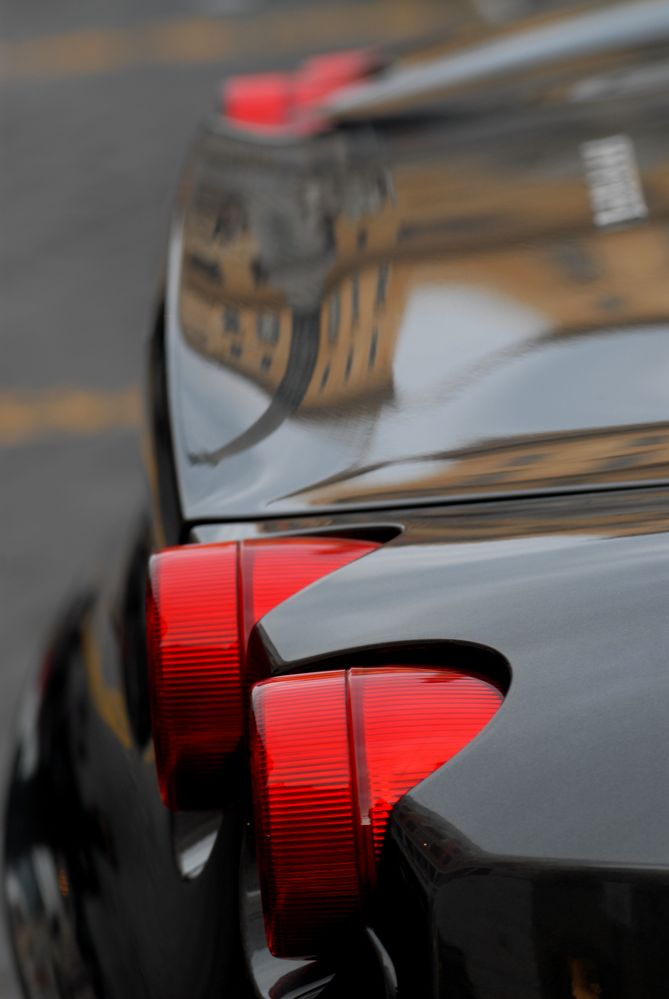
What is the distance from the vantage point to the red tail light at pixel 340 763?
4.31 feet

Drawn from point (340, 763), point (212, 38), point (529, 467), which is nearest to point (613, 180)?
point (529, 467)

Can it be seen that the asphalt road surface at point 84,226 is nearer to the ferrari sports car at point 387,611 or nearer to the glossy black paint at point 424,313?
the glossy black paint at point 424,313

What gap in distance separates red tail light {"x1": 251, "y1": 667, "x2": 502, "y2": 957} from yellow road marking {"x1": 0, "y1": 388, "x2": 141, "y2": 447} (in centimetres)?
360

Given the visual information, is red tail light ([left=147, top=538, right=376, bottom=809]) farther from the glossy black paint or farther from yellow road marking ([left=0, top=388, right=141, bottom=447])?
yellow road marking ([left=0, top=388, right=141, bottom=447])

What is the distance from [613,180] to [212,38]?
6633mm

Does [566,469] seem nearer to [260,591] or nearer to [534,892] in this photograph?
[260,591]

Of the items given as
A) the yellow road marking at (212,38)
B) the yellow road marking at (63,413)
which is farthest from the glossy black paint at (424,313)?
the yellow road marking at (212,38)

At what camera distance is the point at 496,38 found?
111 inches

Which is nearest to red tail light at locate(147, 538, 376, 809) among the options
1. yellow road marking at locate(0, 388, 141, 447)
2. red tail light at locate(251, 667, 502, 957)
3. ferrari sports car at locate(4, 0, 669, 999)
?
ferrari sports car at locate(4, 0, 669, 999)

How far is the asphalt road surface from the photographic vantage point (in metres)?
4.39

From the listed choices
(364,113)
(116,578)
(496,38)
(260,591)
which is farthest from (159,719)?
Answer: (496,38)

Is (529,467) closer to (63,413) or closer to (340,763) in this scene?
(340,763)

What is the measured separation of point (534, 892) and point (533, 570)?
327mm

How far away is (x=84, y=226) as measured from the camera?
20.6ft
